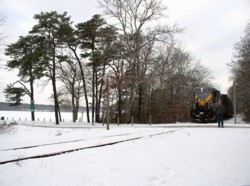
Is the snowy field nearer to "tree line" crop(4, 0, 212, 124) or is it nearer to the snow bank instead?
the snow bank

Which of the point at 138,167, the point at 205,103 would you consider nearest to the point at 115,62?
the point at 205,103

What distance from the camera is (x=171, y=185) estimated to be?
22.5ft

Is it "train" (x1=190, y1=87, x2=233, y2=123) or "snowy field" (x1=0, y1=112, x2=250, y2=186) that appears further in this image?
"train" (x1=190, y1=87, x2=233, y2=123)

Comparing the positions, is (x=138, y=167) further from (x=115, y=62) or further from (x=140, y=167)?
(x=115, y=62)

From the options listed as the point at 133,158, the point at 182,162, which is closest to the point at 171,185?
the point at 182,162

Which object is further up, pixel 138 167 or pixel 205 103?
pixel 205 103

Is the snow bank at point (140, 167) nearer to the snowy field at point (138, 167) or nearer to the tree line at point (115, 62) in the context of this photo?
the snowy field at point (138, 167)

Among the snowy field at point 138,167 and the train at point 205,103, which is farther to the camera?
the train at point 205,103

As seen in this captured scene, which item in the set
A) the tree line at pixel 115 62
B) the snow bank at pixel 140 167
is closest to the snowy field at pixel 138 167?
the snow bank at pixel 140 167

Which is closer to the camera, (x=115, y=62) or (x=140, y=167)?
(x=140, y=167)

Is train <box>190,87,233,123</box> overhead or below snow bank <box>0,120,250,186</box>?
overhead

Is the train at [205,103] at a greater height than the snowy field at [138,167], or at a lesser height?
greater

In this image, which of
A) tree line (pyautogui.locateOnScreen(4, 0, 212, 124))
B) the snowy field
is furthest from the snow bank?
tree line (pyautogui.locateOnScreen(4, 0, 212, 124))

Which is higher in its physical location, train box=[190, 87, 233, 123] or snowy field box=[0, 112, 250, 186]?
train box=[190, 87, 233, 123]
